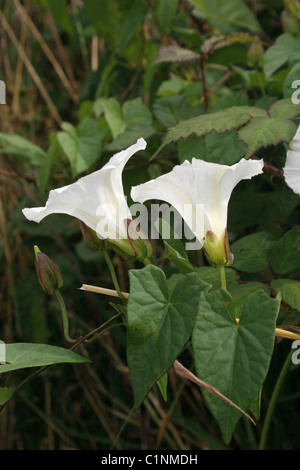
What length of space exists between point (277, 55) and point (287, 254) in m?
0.36

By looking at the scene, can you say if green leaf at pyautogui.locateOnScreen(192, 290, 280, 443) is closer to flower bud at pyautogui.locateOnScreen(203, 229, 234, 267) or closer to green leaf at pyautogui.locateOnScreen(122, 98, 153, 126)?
flower bud at pyautogui.locateOnScreen(203, 229, 234, 267)

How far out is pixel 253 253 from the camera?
2.27ft

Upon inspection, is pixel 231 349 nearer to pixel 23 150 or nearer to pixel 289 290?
pixel 289 290

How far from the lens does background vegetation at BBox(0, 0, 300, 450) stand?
88 cm

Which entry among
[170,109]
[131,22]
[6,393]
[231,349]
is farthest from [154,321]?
[131,22]

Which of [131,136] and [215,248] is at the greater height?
[131,136]

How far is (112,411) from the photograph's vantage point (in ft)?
Answer: 3.97

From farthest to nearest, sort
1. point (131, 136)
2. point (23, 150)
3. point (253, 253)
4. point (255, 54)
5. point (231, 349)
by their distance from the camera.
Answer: point (23, 150), point (255, 54), point (131, 136), point (253, 253), point (231, 349)

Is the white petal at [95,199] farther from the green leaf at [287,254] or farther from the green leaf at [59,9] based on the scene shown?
the green leaf at [59,9]

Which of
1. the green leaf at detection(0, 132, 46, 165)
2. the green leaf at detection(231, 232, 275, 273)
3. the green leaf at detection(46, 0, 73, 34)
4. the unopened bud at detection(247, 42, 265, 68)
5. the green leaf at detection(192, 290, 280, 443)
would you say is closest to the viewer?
the green leaf at detection(192, 290, 280, 443)

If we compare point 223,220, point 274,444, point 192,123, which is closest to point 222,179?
point 223,220

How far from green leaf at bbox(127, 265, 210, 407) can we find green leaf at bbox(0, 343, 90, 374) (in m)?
0.06

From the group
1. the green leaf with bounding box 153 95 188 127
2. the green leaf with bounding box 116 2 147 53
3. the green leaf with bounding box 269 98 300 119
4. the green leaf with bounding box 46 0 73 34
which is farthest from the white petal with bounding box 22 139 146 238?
the green leaf with bounding box 46 0 73 34
